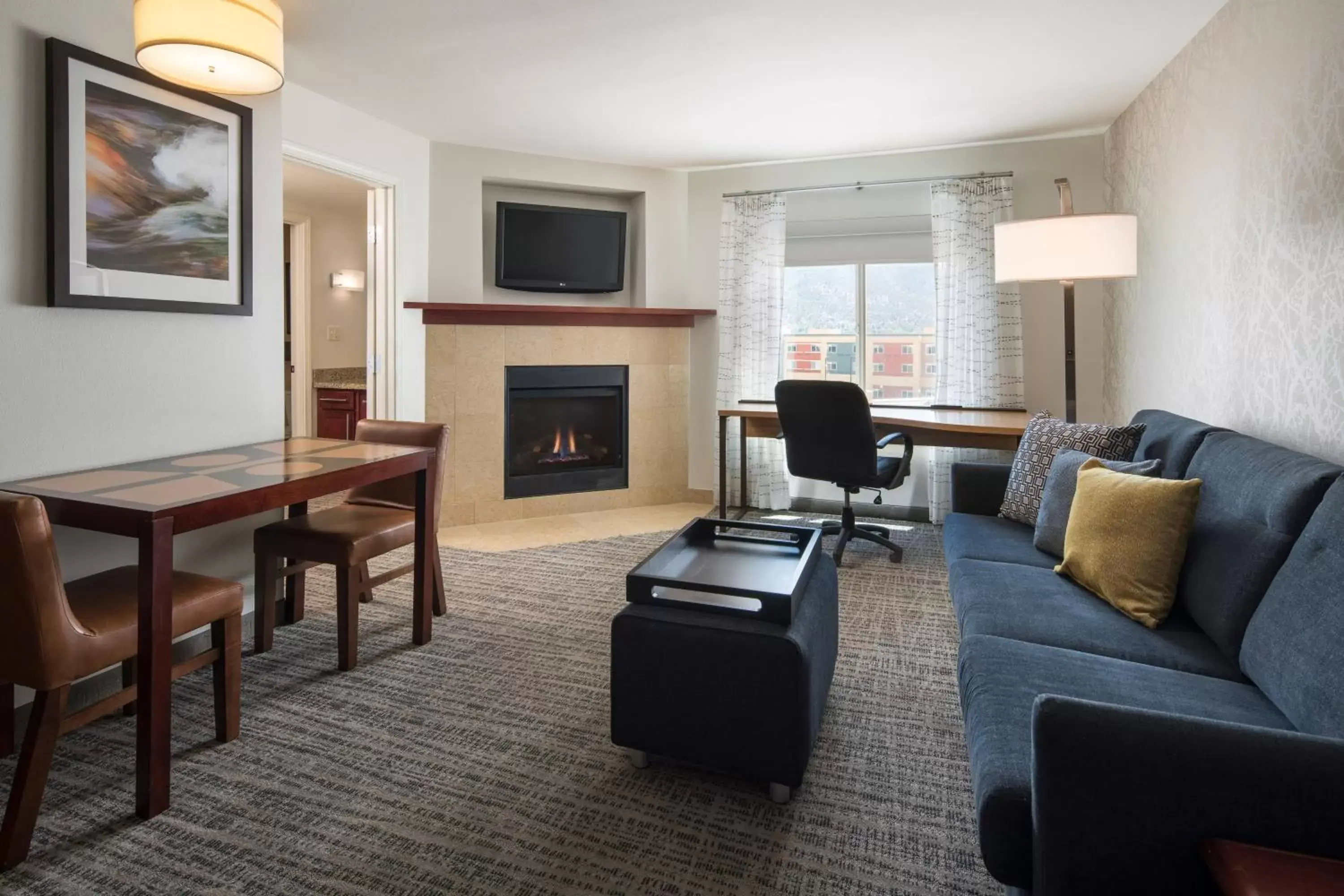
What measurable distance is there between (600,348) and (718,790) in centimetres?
361

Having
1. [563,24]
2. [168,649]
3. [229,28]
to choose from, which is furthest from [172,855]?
[563,24]

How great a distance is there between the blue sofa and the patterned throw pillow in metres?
0.10

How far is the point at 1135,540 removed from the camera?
1988 millimetres

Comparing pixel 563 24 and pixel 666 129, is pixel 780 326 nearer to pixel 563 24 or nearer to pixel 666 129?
pixel 666 129

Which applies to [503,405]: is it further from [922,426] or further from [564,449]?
[922,426]

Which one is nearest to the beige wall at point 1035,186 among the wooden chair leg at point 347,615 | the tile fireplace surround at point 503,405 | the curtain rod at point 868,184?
the curtain rod at point 868,184

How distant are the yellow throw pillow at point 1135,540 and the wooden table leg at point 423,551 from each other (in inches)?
83.2

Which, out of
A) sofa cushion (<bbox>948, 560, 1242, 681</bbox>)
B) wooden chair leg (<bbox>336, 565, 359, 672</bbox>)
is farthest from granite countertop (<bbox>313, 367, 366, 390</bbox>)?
sofa cushion (<bbox>948, 560, 1242, 681</bbox>)

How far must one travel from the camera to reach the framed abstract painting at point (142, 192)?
2.21 metres

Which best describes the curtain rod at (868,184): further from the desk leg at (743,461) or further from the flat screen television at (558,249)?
the desk leg at (743,461)

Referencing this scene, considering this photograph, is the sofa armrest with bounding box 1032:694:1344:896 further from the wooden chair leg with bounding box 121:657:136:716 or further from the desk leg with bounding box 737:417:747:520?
the desk leg with bounding box 737:417:747:520

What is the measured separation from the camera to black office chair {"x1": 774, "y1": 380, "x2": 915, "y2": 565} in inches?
146

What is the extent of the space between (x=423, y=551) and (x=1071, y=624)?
6.83 ft

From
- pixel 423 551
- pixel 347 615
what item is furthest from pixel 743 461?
pixel 347 615
